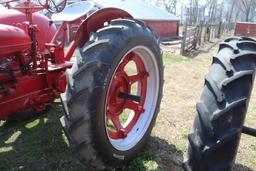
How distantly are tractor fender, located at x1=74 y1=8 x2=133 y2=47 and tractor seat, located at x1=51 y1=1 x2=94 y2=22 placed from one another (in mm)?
384

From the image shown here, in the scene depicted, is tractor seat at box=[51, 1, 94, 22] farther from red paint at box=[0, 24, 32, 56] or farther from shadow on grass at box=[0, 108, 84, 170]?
shadow on grass at box=[0, 108, 84, 170]

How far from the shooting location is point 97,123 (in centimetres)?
235

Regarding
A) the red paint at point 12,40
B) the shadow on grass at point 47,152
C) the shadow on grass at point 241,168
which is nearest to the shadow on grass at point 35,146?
the shadow on grass at point 47,152

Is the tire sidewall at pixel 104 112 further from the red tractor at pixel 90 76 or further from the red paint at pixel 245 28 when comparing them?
the red paint at pixel 245 28

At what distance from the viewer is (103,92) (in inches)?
91.6

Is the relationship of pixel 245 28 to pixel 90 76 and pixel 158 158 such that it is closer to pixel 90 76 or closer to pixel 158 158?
pixel 158 158

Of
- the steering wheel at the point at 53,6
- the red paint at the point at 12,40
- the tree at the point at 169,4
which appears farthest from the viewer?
the tree at the point at 169,4

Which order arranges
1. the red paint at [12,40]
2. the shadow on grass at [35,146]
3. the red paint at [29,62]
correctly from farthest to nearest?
the shadow on grass at [35,146] → the red paint at [29,62] → the red paint at [12,40]

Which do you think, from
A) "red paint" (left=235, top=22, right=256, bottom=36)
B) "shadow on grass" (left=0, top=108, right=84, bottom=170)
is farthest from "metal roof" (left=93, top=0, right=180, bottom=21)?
"shadow on grass" (left=0, top=108, right=84, bottom=170)

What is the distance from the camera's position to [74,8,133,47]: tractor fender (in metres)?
2.69

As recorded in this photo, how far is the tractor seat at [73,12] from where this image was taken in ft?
10.3

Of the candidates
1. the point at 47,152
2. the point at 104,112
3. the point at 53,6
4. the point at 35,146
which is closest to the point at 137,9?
the point at 53,6

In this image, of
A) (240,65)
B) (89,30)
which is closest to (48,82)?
(89,30)

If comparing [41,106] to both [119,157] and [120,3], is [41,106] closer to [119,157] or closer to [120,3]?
[119,157]
